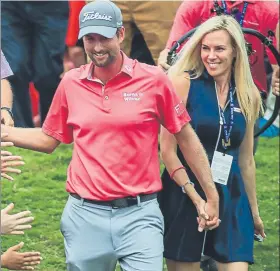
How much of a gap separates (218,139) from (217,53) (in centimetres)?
47

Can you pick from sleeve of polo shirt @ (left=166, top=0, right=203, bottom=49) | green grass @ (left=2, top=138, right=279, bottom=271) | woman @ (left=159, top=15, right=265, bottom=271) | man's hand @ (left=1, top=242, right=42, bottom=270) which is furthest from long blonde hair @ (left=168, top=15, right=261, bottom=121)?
green grass @ (left=2, top=138, right=279, bottom=271)

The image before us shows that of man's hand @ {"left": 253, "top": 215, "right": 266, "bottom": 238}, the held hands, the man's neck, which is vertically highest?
the man's neck

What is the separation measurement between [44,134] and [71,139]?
0.14m

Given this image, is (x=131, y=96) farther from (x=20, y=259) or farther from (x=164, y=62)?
(x=164, y=62)

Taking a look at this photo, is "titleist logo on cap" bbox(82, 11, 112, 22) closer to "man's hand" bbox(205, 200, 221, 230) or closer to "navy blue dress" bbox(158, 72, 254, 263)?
"navy blue dress" bbox(158, 72, 254, 263)

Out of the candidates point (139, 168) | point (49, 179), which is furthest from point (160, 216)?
point (49, 179)

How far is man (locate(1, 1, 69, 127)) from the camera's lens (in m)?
9.80

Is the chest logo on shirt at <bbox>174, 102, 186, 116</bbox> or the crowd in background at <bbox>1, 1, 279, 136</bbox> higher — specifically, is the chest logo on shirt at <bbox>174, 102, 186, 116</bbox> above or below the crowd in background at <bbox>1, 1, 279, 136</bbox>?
below

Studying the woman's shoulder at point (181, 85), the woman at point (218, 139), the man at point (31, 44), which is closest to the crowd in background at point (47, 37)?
the man at point (31, 44)

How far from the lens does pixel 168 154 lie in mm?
6477

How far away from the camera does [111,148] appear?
5.93m

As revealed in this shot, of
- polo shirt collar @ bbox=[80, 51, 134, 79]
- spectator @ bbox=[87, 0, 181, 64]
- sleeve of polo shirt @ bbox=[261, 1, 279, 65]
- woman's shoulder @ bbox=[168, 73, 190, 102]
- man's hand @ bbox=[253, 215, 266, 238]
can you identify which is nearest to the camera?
polo shirt collar @ bbox=[80, 51, 134, 79]

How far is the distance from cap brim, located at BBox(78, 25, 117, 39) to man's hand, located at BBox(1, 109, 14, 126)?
27.1 inches

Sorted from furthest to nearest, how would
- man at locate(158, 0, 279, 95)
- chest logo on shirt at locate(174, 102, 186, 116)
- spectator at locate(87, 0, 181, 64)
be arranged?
1. spectator at locate(87, 0, 181, 64)
2. man at locate(158, 0, 279, 95)
3. chest logo on shirt at locate(174, 102, 186, 116)
